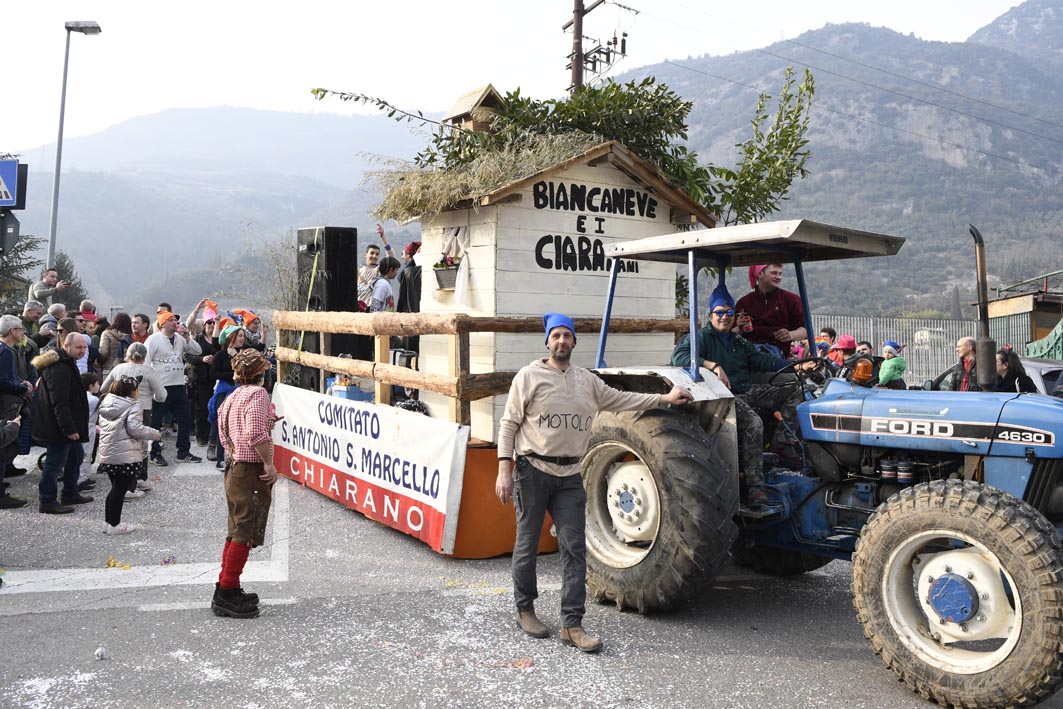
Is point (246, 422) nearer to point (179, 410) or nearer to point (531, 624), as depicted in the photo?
point (531, 624)

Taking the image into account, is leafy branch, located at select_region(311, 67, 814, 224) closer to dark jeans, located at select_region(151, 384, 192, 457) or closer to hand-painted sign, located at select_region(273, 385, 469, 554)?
hand-painted sign, located at select_region(273, 385, 469, 554)

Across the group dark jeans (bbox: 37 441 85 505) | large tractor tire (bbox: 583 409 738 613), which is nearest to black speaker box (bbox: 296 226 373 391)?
dark jeans (bbox: 37 441 85 505)

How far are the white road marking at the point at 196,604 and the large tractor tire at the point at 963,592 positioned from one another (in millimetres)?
3234

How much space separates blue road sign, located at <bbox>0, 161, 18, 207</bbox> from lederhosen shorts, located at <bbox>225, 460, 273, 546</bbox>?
272 inches

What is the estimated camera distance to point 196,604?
5.30 meters

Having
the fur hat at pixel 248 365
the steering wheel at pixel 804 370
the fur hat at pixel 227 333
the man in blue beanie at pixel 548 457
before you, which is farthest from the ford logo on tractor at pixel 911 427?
the fur hat at pixel 227 333

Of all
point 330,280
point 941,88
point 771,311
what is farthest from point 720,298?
point 941,88

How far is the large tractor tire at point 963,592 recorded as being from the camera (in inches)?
143

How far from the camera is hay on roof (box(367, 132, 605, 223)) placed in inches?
277

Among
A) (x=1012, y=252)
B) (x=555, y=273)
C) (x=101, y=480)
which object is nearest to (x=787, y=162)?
(x=555, y=273)

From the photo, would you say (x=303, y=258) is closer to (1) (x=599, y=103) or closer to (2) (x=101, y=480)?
(2) (x=101, y=480)

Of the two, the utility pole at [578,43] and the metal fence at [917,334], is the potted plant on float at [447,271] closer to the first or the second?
the utility pole at [578,43]

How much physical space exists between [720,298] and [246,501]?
315 centimetres

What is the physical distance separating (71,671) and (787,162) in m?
8.01
